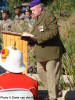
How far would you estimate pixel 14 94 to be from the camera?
357 cm

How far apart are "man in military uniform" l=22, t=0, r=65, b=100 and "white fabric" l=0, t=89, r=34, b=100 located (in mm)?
1665

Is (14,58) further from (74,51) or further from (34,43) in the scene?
(74,51)

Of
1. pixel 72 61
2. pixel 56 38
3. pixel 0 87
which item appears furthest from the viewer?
pixel 72 61

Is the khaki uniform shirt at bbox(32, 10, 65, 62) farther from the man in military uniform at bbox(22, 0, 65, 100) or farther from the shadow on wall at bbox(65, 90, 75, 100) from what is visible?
the shadow on wall at bbox(65, 90, 75, 100)

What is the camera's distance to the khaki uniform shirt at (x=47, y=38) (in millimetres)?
5262

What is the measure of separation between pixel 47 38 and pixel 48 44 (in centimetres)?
18

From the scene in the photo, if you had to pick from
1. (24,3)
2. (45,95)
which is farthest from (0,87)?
(24,3)

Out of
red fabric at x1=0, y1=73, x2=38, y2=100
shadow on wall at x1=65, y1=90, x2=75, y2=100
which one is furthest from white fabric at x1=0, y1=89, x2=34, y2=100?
shadow on wall at x1=65, y1=90, x2=75, y2=100

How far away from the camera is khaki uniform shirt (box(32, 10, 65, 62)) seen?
526cm

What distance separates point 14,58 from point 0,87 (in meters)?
0.32

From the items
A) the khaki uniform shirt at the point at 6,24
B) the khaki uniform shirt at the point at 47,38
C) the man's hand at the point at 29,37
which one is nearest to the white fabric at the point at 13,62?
the man's hand at the point at 29,37

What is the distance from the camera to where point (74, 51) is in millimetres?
6938

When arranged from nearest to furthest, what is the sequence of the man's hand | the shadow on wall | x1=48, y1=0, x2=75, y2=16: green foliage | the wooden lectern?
the man's hand, the shadow on wall, the wooden lectern, x1=48, y1=0, x2=75, y2=16: green foliage

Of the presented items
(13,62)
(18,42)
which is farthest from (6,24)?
(13,62)
